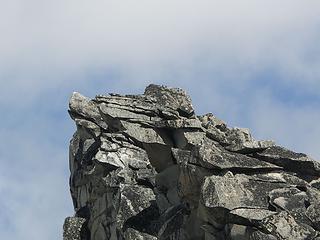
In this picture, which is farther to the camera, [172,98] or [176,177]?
Answer: [172,98]

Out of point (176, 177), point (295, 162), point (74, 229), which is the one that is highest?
point (74, 229)

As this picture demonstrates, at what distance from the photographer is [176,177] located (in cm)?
5738

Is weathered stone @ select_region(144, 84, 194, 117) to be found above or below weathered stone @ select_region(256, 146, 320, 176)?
above

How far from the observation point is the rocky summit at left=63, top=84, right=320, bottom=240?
4538 cm

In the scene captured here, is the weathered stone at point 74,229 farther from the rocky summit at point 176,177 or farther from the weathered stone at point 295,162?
the weathered stone at point 295,162

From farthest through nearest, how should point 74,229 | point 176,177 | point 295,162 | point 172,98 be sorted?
point 74,229 < point 172,98 < point 176,177 < point 295,162

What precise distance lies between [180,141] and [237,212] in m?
13.3

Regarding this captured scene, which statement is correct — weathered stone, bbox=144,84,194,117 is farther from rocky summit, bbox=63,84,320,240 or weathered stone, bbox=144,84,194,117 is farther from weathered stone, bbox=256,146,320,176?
weathered stone, bbox=256,146,320,176

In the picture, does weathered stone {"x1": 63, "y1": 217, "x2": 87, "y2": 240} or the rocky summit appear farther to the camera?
weathered stone {"x1": 63, "y1": 217, "x2": 87, "y2": 240}

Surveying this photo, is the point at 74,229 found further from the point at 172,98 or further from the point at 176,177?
the point at 176,177

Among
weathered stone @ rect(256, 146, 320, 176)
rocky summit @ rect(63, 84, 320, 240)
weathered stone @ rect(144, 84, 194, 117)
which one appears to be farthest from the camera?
Result: weathered stone @ rect(144, 84, 194, 117)

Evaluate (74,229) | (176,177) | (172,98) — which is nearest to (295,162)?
(176,177)

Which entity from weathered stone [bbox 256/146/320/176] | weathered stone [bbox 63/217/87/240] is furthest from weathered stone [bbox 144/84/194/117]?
weathered stone [bbox 256/146/320/176]

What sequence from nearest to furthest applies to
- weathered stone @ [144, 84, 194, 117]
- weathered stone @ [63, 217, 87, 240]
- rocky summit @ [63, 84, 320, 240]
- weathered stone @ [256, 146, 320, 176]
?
rocky summit @ [63, 84, 320, 240], weathered stone @ [256, 146, 320, 176], weathered stone @ [144, 84, 194, 117], weathered stone @ [63, 217, 87, 240]
